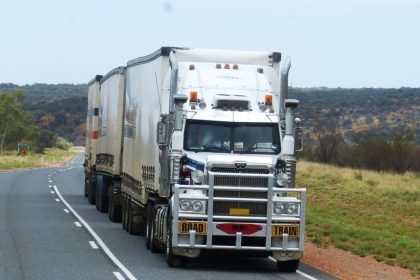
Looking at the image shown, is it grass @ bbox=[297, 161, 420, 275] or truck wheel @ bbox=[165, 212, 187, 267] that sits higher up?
truck wheel @ bbox=[165, 212, 187, 267]

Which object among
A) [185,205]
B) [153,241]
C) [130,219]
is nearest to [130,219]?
[130,219]

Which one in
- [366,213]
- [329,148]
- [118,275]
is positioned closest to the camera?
[118,275]

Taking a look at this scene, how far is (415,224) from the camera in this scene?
3225cm

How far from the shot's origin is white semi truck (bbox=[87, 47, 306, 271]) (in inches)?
672

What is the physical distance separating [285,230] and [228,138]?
6.62 ft

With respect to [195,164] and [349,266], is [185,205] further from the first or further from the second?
[349,266]

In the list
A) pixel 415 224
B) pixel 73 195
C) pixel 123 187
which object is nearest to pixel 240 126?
pixel 123 187

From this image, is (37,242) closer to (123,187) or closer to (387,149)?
(123,187)

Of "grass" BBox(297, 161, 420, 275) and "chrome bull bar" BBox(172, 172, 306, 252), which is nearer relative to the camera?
"chrome bull bar" BBox(172, 172, 306, 252)

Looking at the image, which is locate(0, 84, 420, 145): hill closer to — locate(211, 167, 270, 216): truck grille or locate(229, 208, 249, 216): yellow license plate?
locate(211, 167, 270, 216): truck grille

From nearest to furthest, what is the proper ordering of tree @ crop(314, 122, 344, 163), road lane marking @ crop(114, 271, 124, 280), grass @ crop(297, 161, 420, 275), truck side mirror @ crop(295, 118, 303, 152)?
road lane marking @ crop(114, 271, 124, 280), truck side mirror @ crop(295, 118, 303, 152), grass @ crop(297, 161, 420, 275), tree @ crop(314, 122, 344, 163)

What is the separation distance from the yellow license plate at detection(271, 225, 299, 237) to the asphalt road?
2.21 feet

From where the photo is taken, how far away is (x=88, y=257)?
1866cm

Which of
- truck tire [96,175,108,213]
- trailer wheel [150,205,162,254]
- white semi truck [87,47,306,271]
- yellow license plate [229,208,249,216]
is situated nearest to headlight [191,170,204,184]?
white semi truck [87,47,306,271]
